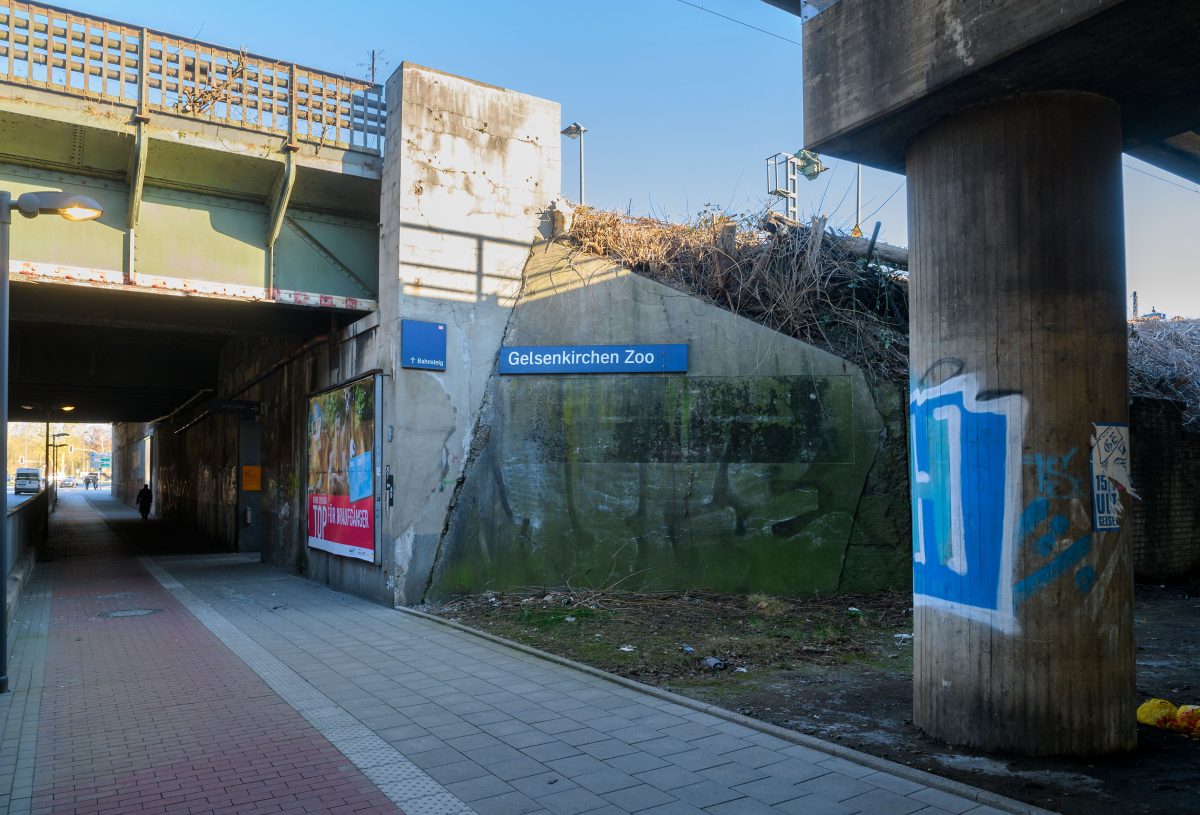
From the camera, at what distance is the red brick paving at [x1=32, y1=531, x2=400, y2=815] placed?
4867 mm

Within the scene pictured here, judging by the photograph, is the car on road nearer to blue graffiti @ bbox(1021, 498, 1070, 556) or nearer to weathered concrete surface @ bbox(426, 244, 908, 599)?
weathered concrete surface @ bbox(426, 244, 908, 599)

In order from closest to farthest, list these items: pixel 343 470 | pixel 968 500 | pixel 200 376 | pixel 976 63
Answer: pixel 976 63, pixel 968 500, pixel 343 470, pixel 200 376

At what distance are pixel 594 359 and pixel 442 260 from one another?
8.74 feet

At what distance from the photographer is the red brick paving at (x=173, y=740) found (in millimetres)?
4867

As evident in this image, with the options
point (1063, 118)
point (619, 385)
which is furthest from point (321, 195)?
point (1063, 118)

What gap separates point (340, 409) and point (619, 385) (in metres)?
4.82

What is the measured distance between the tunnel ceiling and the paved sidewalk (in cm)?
636

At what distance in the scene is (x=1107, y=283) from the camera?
5598mm

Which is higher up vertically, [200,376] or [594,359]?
[200,376]

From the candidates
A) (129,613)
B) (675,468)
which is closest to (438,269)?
(675,468)

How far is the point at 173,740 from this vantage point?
19.7ft

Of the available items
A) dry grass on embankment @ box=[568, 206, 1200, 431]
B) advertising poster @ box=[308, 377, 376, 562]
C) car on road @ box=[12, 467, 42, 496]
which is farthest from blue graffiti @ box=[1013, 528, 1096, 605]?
car on road @ box=[12, 467, 42, 496]

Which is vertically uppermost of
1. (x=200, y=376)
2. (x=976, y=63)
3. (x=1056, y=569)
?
(x=976, y=63)

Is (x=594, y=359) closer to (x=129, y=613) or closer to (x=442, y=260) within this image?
(x=442, y=260)
